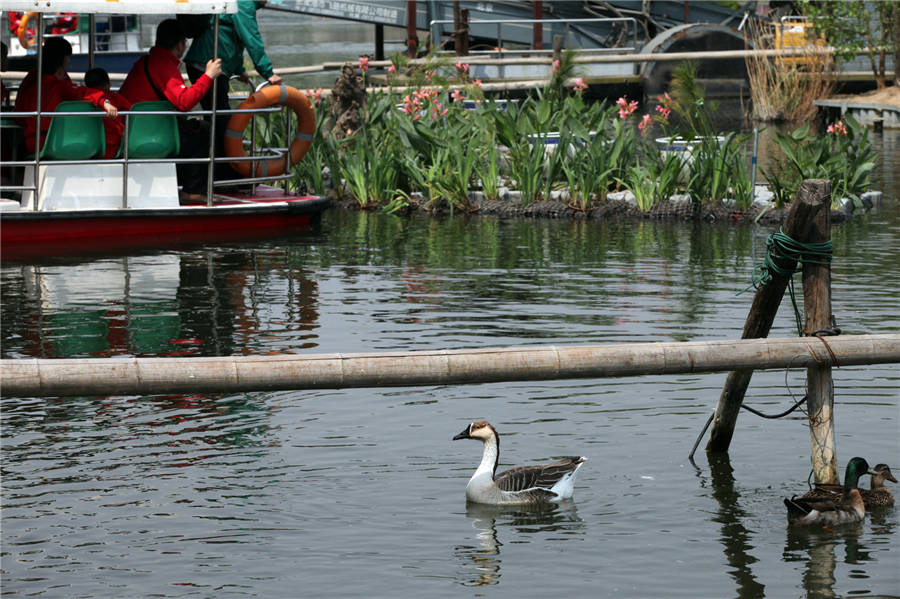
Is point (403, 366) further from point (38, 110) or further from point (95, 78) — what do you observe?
point (95, 78)

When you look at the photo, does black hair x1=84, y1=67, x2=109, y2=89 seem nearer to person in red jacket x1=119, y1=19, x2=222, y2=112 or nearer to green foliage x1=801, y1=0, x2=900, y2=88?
person in red jacket x1=119, y1=19, x2=222, y2=112

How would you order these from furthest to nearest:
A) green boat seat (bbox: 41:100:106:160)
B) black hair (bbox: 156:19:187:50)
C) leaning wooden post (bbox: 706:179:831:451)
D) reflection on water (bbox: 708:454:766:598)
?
green boat seat (bbox: 41:100:106:160) → black hair (bbox: 156:19:187:50) → leaning wooden post (bbox: 706:179:831:451) → reflection on water (bbox: 708:454:766:598)

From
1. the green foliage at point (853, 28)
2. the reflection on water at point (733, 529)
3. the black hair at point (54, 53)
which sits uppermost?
the green foliage at point (853, 28)

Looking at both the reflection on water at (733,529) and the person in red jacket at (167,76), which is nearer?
the reflection on water at (733,529)

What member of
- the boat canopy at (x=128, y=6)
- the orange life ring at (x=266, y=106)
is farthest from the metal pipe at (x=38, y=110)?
the orange life ring at (x=266, y=106)

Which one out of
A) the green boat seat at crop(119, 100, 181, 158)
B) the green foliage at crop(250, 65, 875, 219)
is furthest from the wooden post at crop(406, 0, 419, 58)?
the green boat seat at crop(119, 100, 181, 158)

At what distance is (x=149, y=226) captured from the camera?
16.8 m

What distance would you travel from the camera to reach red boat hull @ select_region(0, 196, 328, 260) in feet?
53.3

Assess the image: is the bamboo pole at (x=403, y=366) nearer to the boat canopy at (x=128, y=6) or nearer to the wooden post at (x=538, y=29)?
the boat canopy at (x=128, y=6)

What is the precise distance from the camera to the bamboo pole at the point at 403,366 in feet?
19.5

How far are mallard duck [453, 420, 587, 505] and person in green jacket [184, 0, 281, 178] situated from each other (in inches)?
389

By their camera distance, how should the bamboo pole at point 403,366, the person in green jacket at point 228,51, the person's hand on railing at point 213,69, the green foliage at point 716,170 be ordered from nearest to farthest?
the bamboo pole at point 403,366 < the person's hand on railing at point 213,69 < the person in green jacket at point 228,51 < the green foliage at point 716,170

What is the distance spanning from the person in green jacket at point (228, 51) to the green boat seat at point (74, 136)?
143cm

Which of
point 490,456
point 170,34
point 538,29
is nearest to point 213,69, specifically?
point 170,34
